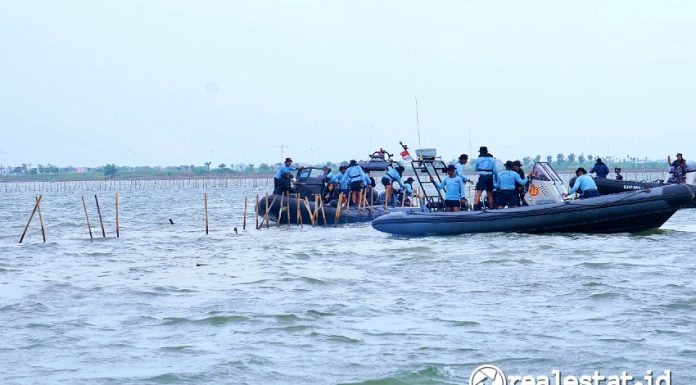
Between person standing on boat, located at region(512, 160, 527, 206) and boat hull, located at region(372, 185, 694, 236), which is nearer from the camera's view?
boat hull, located at region(372, 185, 694, 236)

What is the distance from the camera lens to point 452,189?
78.4 feet

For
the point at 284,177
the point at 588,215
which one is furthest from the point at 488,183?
the point at 284,177

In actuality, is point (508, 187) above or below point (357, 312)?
above

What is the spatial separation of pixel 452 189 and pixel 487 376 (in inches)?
530

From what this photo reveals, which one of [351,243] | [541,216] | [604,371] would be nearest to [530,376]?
[604,371]

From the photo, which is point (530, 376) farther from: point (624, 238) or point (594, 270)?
point (624, 238)

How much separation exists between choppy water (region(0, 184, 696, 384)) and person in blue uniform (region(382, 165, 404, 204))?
4.85m

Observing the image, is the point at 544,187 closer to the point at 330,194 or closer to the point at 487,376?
the point at 330,194

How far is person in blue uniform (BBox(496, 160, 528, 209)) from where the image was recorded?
23.3 meters

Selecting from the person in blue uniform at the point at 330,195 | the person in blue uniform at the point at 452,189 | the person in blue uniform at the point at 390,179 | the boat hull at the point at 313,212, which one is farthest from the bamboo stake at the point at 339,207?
the person in blue uniform at the point at 452,189

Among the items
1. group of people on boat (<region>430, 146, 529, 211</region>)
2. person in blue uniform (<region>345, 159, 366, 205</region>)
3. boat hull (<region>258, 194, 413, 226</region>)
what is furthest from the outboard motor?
person in blue uniform (<region>345, 159, 366, 205</region>)

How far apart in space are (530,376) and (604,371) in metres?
0.75

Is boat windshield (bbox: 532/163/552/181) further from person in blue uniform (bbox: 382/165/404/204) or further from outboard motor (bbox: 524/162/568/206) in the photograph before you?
person in blue uniform (bbox: 382/165/404/204)

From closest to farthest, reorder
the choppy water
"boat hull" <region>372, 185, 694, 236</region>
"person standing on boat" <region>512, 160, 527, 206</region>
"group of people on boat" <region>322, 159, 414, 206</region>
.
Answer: the choppy water, "boat hull" <region>372, 185, 694, 236</region>, "person standing on boat" <region>512, 160, 527, 206</region>, "group of people on boat" <region>322, 159, 414, 206</region>
